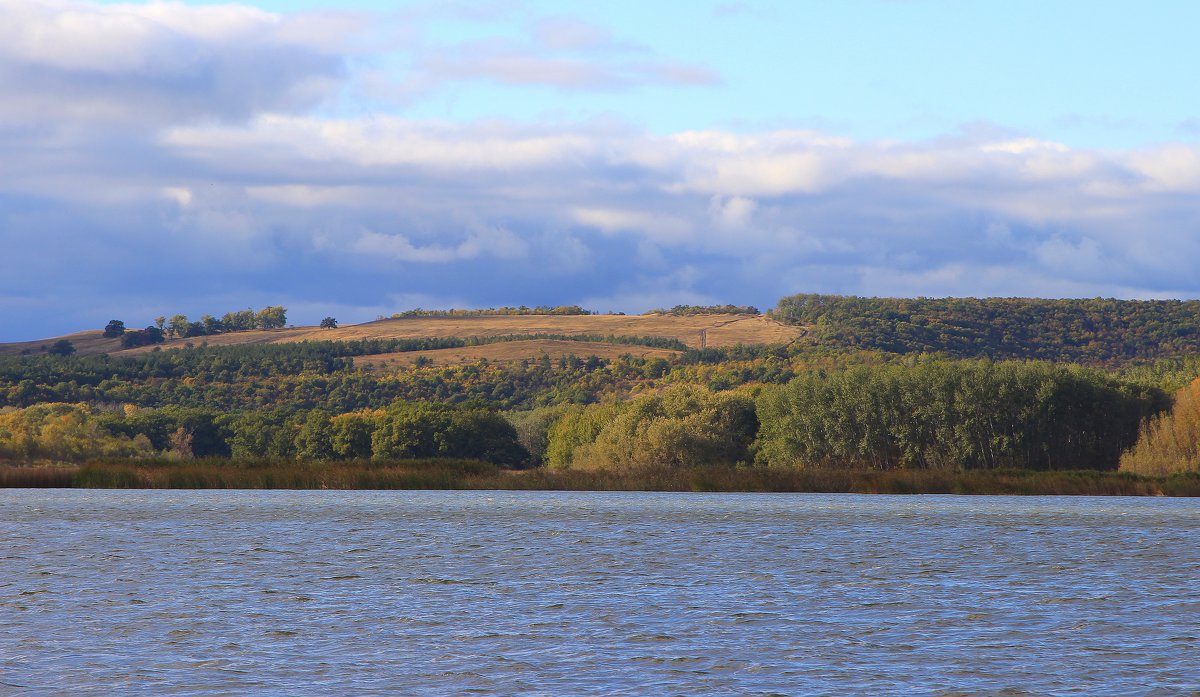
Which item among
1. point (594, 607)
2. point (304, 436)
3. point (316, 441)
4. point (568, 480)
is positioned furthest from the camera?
point (304, 436)

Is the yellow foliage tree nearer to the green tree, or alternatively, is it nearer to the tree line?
the tree line

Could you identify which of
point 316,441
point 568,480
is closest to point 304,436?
point 316,441

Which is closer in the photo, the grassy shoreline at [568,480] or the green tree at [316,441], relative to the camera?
the grassy shoreline at [568,480]

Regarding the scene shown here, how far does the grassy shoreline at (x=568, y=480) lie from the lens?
87.8 meters

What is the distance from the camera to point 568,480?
96.1 m

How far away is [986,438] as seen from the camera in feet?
346

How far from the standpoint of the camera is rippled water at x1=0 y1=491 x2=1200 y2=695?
21.5 m

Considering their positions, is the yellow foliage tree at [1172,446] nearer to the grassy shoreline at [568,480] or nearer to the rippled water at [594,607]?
the grassy shoreline at [568,480]

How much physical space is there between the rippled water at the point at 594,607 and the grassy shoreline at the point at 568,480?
30080 mm

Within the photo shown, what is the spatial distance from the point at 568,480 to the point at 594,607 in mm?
66264

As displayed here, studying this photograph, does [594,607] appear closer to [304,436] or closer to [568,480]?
[568,480]

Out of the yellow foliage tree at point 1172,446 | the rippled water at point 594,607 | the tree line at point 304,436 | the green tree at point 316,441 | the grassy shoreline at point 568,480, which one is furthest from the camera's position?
the green tree at point 316,441

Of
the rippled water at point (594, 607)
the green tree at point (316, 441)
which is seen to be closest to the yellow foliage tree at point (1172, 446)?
the rippled water at point (594, 607)

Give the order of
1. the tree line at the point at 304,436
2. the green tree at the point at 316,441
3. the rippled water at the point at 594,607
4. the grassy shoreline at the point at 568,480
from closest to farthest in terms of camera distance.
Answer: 1. the rippled water at the point at 594,607
2. the grassy shoreline at the point at 568,480
3. the tree line at the point at 304,436
4. the green tree at the point at 316,441
